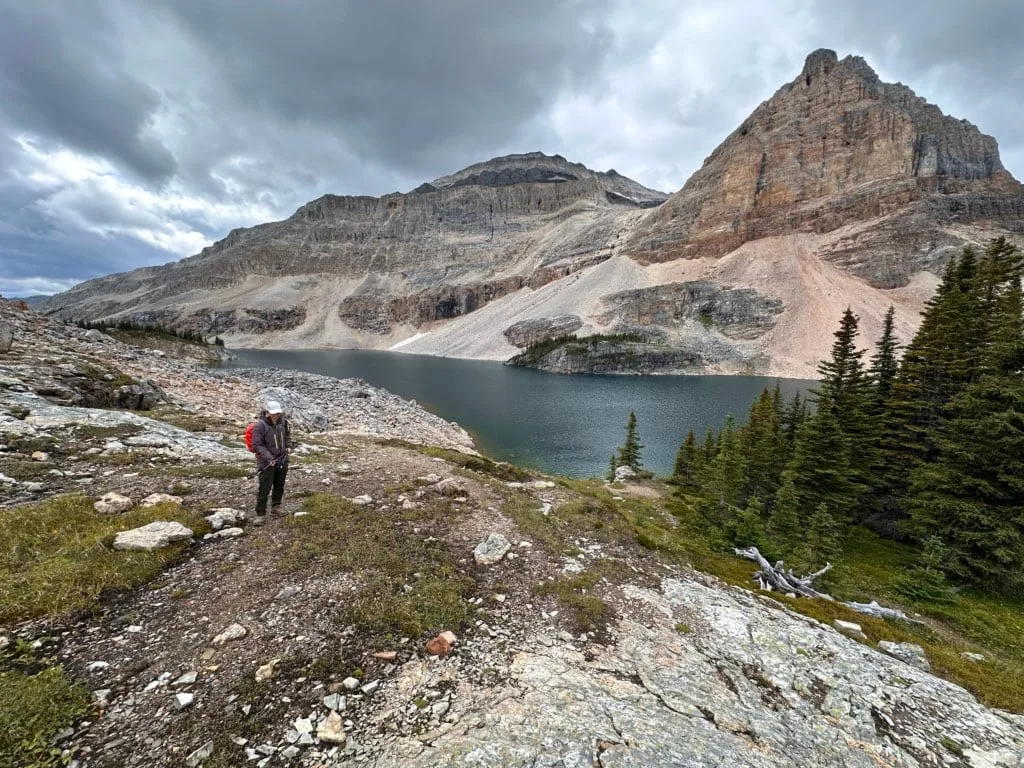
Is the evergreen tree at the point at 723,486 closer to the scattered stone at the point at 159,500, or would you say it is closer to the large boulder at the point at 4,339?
the scattered stone at the point at 159,500

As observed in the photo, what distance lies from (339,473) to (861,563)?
2036cm

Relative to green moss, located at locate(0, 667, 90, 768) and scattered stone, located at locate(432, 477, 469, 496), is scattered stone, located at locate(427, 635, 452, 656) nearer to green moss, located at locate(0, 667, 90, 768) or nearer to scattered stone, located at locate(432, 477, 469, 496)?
green moss, located at locate(0, 667, 90, 768)

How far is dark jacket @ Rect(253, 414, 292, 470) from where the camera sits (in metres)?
8.72

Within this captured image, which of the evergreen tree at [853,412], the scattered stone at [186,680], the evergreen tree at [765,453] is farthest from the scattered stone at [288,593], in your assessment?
the evergreen tree at [765,453]

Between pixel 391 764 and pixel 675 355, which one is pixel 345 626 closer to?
pixel 391 764

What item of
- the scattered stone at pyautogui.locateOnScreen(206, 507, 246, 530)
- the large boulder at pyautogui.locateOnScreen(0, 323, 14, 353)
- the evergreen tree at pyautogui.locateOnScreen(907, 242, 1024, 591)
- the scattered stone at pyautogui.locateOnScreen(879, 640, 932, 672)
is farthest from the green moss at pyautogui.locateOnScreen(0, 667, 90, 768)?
the large boulder at pyautogui.locateOnScreen(0, 323, 14, 353)

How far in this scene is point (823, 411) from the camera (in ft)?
71.5

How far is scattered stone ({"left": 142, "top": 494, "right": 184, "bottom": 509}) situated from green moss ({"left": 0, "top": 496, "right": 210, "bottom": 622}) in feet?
1.21

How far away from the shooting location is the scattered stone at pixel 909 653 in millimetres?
7066

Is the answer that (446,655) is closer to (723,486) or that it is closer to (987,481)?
(723,486)

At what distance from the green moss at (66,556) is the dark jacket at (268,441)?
59.6 inches

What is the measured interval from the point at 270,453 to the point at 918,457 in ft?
95.6

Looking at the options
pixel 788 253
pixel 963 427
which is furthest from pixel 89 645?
pixel 788 253

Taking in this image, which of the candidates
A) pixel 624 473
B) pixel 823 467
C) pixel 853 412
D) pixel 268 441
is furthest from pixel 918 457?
pixel 268 441
